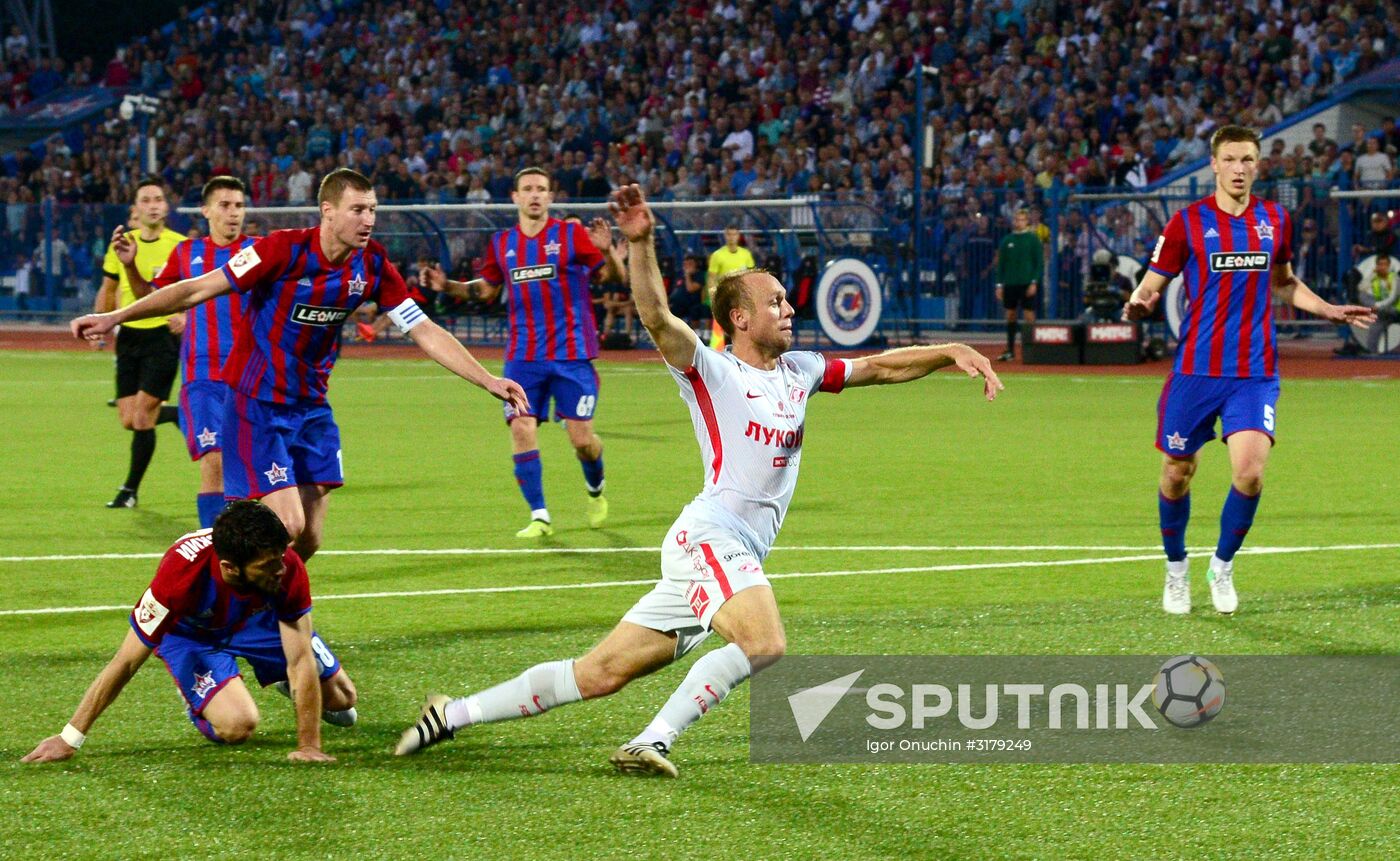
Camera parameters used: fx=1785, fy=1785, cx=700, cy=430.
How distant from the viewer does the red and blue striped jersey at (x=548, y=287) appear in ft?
38.5

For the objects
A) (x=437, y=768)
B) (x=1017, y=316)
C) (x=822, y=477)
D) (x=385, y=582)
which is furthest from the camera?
(x=1017, y=316)

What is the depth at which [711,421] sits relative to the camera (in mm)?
5809

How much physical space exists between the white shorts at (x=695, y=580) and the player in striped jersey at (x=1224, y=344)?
11.2 feet

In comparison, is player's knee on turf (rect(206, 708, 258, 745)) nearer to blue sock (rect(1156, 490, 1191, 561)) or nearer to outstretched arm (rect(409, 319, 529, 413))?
outstretched arm (rect(409, 319, 529, 413))

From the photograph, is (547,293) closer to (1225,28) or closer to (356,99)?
(1225,28)

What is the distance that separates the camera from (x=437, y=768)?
5.77 metres

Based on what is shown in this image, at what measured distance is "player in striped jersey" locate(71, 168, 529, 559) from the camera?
748 centimetres

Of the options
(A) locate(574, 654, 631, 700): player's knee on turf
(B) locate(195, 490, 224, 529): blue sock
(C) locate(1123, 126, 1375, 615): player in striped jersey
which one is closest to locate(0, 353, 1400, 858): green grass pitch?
(A) locate(574, 654, 631, 700): player's knee on turf

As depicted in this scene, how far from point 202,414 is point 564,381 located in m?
2.59

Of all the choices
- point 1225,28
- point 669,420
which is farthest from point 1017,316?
point 669,420

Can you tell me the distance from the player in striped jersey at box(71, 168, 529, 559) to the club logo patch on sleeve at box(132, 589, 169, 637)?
1.88 meters

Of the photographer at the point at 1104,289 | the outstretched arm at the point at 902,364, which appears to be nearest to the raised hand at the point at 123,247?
the outstretched arm at the point at 902,364

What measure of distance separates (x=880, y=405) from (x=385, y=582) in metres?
12.1

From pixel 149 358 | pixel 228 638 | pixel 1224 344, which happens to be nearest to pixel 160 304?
pixel 228 638
